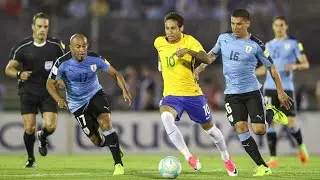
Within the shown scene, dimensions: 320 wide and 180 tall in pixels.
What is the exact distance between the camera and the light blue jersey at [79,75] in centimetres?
1201

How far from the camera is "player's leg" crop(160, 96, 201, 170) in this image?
37.1ft

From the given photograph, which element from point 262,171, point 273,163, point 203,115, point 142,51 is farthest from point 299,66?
point 142,51

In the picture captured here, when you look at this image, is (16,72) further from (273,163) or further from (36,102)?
(273,163)

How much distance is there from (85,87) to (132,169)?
1911 millimetres

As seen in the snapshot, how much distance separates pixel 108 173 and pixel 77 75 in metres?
1.49

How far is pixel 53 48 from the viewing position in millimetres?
14039

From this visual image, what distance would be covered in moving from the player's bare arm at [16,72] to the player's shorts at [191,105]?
2.77 meters

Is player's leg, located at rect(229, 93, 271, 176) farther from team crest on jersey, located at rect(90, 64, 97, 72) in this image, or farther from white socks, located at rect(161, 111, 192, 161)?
team crest on jersey, located at rect(90, 64, 97, 72)

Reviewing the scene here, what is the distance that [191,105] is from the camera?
11758mm

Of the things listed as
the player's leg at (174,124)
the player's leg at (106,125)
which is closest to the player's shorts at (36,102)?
the player's leg at (106,125)

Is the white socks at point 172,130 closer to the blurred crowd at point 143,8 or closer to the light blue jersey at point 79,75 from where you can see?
the light blue jersey at point 79,75

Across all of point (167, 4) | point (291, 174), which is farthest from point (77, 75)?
point (167, 4)

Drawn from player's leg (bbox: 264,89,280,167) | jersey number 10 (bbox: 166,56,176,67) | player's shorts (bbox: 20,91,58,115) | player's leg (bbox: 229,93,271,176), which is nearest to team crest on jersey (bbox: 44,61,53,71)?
player's shorts (bbox: 20,91,58,115)

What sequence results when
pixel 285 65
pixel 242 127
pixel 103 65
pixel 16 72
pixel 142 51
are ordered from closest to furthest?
1. pixel 242 127
2. pixel 103 65
3. pixel 16 72
4. pixel 285 65
5. pixel 142 51
